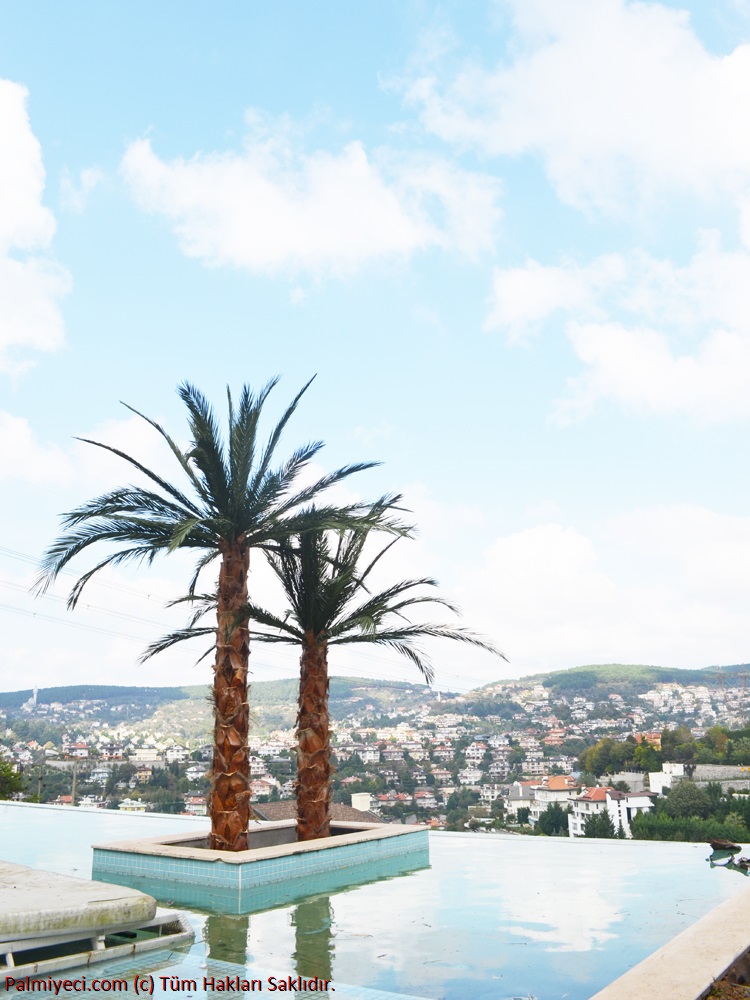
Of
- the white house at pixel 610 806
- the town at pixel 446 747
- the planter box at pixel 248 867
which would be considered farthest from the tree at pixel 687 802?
the planter box at pixel 248 867

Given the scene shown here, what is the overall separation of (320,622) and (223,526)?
202cm

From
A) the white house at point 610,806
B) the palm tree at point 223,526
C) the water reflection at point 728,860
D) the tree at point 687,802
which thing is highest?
the palm tree at point 223,526

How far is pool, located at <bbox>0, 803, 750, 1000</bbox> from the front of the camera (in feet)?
17.0

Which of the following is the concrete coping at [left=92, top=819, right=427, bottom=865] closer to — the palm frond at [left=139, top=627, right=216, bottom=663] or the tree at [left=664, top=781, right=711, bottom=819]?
the palm frond at [left=139, top=627, right=216, bottom=663]

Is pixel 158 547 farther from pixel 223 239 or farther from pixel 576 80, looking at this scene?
pixel 576 80

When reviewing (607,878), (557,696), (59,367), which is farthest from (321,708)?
(557,696)

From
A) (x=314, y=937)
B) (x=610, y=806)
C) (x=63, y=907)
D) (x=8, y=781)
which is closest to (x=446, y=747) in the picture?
(x=610, y=806)

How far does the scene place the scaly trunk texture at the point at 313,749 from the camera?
34.2 ft

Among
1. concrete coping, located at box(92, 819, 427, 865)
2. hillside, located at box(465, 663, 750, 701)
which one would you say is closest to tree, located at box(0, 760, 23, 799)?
concrete coping, located at box(92, 819, 427, 865)

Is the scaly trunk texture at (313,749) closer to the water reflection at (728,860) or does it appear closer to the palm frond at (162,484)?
the palm frond at (162,484)

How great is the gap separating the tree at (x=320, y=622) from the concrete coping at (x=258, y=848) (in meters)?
0.68

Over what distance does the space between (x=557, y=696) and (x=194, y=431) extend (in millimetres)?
84886

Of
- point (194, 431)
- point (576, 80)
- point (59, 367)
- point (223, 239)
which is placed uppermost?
point (576, 80)

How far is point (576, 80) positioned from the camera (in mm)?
11062
